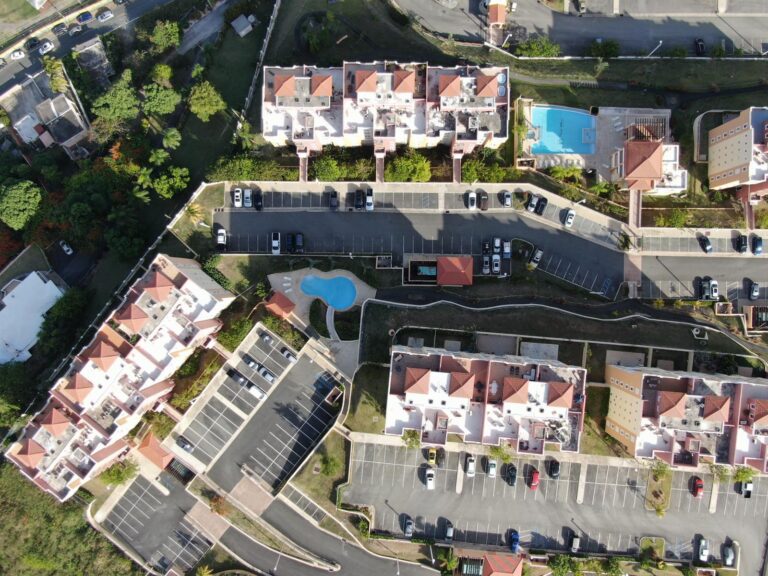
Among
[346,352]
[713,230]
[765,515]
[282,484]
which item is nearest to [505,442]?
[346,352]

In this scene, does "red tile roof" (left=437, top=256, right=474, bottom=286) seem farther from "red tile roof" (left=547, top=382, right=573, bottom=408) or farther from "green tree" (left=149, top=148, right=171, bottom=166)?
"green tree" (left=149, top=148, right=171, bottom=166)

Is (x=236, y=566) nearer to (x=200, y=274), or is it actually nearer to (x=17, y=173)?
(x=200, y=274)

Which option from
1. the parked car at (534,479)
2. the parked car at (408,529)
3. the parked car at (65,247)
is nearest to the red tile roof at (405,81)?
the parked car at (534,479)

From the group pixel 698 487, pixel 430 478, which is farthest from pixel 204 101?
pixel 698 487

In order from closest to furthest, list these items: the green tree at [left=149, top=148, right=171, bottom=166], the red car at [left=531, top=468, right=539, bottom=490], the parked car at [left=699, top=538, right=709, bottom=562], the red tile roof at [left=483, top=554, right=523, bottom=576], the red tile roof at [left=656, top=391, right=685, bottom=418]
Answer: the red tile roof at [left=656, top=391, right=685, bottom=418] → the red tile roof at [left=483, top=554, right=523, bottom=576] → the parked car at [left=699, top=538, right=709, bottom=562] → the red car at [left=531, top=468, right=539, bottom=490] → the green tree at [left=149, top=148, right=171, bottom=166]

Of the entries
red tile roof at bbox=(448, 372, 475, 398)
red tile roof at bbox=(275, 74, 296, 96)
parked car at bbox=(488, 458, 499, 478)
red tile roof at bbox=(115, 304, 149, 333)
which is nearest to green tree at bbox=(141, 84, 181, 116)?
red tile roof at bbox=(275, 74, 296, 96)

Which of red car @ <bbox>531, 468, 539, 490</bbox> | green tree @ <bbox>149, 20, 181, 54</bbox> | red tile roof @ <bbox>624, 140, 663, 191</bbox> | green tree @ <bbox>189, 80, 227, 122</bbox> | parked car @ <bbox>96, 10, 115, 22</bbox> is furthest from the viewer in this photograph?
parked car @ <bbox>96, 10, 115, 22</bbox>
